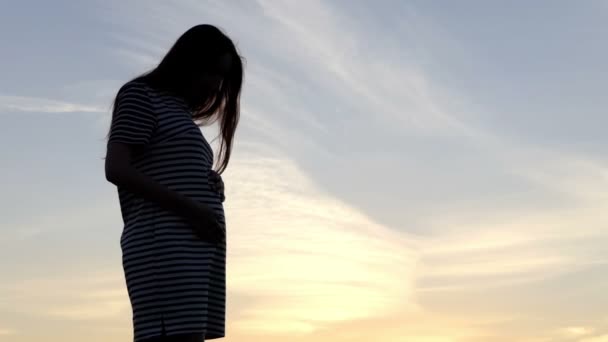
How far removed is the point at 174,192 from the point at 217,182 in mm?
306

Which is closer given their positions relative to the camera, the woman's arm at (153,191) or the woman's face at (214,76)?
the woman's arm at (153,191)

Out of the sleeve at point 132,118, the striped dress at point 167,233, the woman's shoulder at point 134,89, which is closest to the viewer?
the striped dress at point 167,233

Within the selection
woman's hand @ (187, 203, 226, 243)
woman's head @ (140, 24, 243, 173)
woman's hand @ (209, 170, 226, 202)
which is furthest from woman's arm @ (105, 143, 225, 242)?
woman's head @ (140, 24, 243, 173)

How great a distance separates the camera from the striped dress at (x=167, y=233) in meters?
3.86

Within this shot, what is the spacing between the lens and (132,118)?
158 inches

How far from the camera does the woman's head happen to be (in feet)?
13.6

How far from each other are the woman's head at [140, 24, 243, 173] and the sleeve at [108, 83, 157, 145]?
0.46 feet

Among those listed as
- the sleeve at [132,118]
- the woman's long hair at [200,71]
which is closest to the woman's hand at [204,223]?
the sleeve at [132,118]

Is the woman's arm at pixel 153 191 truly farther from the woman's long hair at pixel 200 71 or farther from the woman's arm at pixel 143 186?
the woman's long hair at pixel 200 71

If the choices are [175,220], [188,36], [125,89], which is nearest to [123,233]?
[175,220]

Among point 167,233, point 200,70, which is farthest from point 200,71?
point 167,233

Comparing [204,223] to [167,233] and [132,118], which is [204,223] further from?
[132,118]

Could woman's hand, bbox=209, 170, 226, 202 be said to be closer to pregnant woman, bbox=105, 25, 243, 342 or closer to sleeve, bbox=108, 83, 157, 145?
pregnant woman, bbox=105, 25, 243, 342

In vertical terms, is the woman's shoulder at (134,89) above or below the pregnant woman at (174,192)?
above
